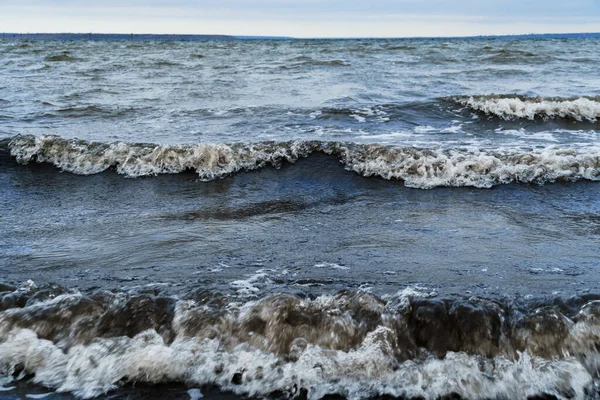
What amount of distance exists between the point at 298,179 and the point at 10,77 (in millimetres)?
14197

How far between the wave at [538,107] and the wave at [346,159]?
2700mm

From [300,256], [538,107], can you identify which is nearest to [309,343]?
[300,256]

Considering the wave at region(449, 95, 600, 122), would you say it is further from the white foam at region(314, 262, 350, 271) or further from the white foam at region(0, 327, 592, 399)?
the white foam at region(0, 327, 592, 399)

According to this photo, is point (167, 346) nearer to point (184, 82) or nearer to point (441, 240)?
point (441, 240)

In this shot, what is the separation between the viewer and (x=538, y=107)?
10828 millimetres

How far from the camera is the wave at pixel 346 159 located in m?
6.77

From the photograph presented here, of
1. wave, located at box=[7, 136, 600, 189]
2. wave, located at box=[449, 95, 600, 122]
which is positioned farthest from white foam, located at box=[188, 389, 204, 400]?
wave, located at box=[449, 95, 600, 122]

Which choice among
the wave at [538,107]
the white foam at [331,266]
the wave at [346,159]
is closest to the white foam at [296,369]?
the white foam at [331,266]

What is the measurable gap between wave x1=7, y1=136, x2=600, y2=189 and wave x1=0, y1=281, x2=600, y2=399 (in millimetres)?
3344

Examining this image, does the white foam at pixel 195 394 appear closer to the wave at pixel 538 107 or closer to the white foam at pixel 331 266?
the white foam at pixel 331 266

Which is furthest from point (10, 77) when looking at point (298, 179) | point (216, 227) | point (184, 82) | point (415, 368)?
point (415, 368)

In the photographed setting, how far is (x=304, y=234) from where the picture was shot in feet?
16.4

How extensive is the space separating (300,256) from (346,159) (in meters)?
3.21

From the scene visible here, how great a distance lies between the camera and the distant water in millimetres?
3086
